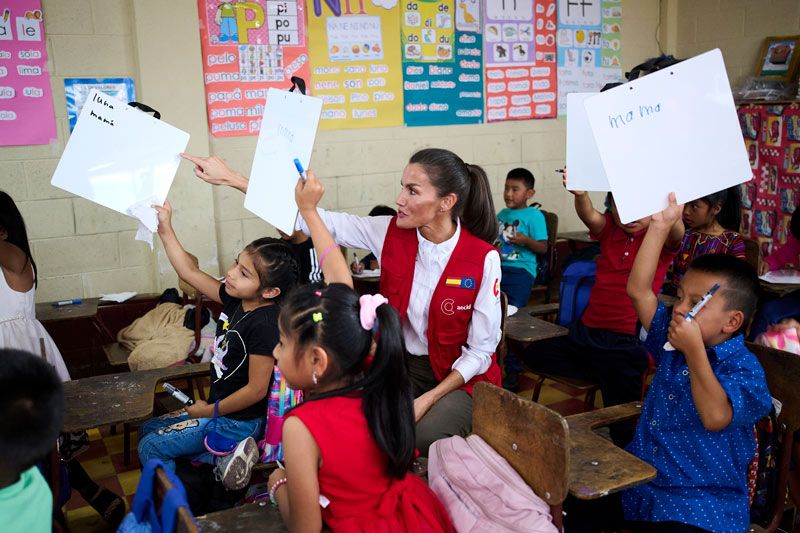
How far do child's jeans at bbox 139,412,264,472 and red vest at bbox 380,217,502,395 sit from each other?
59cm

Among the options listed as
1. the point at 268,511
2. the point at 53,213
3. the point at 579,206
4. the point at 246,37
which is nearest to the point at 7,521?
the point at 268,511

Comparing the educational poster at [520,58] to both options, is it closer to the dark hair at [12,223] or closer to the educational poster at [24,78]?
the educational poster at [24,78]

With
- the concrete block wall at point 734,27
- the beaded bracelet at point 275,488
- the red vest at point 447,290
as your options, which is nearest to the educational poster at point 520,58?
the concrete block wall at point 734,27

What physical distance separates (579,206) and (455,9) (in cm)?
248

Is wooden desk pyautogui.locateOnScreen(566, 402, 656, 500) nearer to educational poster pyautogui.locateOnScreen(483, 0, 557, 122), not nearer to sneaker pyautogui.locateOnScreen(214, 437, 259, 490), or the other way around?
sneaker pyautogui.locateOnScreen(214, 437, 259, 490)

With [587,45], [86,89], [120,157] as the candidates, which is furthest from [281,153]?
[587,45]

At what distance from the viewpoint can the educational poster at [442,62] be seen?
15.9ft

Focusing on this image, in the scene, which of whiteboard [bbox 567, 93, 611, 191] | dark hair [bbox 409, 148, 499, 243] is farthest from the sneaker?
whiteboard [bbox 567, 93, 611, 191]

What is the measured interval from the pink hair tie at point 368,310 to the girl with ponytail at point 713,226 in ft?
6.92

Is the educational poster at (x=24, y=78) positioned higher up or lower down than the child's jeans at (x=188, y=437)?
higher up

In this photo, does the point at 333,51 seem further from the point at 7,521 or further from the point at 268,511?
the point at 7,521

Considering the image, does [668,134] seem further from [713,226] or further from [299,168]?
[713,226]

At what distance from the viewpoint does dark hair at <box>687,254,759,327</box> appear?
185cm

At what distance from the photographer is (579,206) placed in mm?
3031
